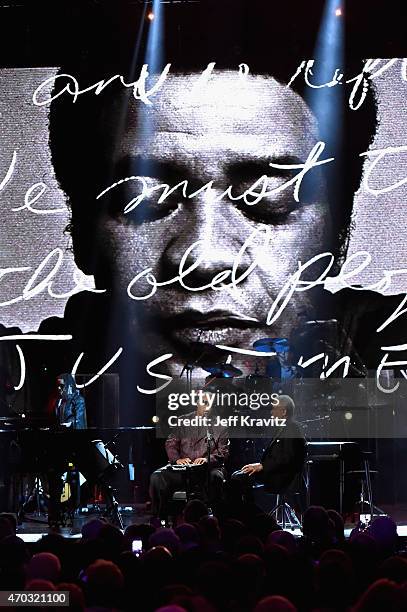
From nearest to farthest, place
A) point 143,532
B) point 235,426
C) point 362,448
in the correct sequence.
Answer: point 143,532 < point 235,426 < point 362,448

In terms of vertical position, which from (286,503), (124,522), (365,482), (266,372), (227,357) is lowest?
(124,522)

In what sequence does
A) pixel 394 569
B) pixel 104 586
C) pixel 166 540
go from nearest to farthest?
1. pixel 104 586
2. pixel 394 569
3. pixel 166 540

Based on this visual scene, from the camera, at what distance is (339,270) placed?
34.4 feet

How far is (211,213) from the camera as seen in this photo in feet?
35.1

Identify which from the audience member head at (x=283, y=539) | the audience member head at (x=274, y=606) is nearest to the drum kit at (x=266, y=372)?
the audience member head at (x=283, y=539)

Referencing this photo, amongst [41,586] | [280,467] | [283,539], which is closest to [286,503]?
[280,467]

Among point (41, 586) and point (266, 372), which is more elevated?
point (266, 372)

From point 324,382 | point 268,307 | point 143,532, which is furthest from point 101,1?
point 143,532

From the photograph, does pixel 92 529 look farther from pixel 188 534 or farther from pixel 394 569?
pixel 394 569

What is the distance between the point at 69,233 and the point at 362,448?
3698 millimetres

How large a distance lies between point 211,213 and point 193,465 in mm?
2938

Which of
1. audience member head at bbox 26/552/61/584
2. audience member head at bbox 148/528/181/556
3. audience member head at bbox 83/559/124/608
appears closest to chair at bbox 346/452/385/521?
audience member head at bbox 148/528/181/556

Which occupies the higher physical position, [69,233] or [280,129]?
[280,129]

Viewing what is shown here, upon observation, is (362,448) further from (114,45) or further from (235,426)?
(114,45)
